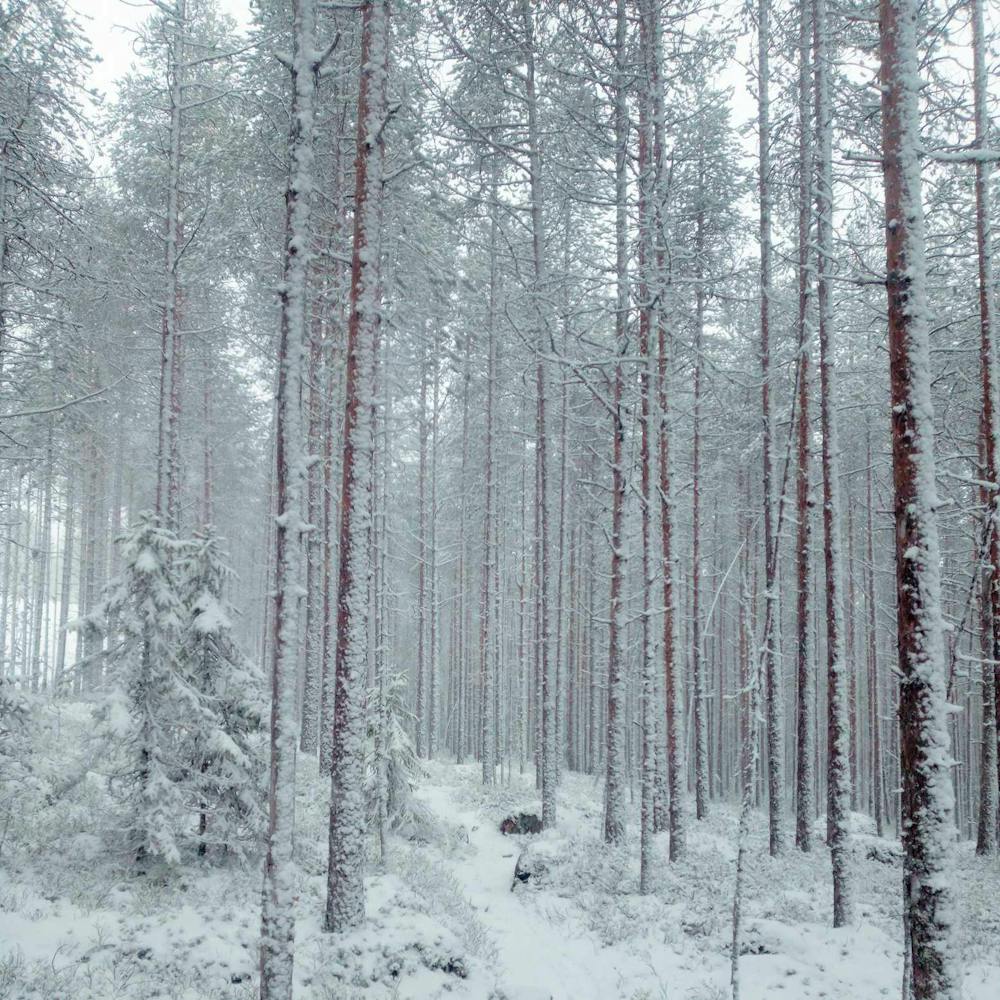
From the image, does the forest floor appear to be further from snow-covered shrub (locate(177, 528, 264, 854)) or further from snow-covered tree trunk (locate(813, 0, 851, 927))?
snow-covered tree trunk (locate(813, 0, 851, 927))

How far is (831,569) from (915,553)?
18.5 ft

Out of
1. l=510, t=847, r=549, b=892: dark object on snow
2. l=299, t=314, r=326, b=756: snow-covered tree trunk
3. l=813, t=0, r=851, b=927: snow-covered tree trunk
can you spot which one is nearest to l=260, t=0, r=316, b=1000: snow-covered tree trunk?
l=510, t=847, r=549, b=892: dark object on snow

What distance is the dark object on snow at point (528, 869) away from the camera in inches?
464

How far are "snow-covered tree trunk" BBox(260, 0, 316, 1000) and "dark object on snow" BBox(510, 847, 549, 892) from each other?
5.91m

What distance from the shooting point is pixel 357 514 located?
8641 mm

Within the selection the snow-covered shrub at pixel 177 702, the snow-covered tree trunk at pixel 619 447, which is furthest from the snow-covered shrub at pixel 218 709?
the snow-covered tree trunk at pixel 619 447

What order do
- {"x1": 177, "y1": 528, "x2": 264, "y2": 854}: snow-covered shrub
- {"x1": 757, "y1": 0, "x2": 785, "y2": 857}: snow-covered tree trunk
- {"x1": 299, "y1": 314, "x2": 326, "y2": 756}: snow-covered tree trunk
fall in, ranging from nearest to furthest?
{"x1": 177, "y1": 528, "x2": 264, "y2": 854}: snow-covered shrub
{"x1": 757, "y1": 0, "x2": 785, "y2": 857}: snow-covered tree trunk
{"x1": 299, "y1": 314, "x2": 326, "y2": 756}: snow-covered tree trunk

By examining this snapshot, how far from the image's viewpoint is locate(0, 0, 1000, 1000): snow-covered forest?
6883 mm

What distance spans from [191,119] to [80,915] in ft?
56.9

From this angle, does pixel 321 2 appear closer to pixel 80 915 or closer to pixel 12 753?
pixel 12 753

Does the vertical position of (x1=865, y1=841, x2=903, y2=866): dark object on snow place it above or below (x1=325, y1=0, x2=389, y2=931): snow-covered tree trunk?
below

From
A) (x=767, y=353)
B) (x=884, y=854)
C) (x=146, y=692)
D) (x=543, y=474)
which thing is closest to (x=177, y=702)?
(x=146, y=692)

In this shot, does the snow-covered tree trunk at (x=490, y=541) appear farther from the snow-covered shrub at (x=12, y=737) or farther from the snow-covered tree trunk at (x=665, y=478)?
the snow-covered shrub at (x=12, y=737)

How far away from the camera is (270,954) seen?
6449 mm
